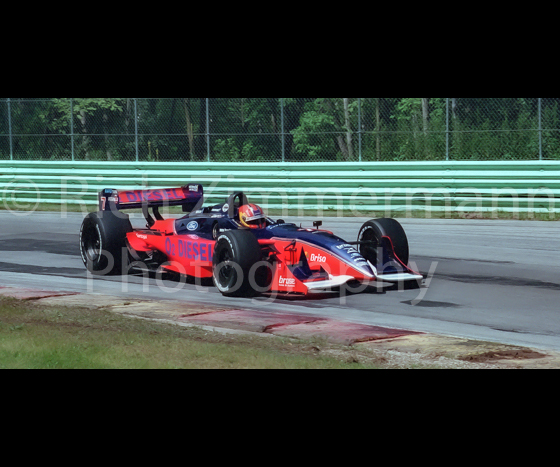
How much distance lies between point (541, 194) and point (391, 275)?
785 centimetres

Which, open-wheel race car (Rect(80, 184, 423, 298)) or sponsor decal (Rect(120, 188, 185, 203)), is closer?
open-wheel race car (Rect(80, 184, 423, 298))

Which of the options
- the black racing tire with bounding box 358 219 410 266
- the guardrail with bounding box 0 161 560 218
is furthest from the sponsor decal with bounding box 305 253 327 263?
the guardrail with bounding box 0 161 560 218

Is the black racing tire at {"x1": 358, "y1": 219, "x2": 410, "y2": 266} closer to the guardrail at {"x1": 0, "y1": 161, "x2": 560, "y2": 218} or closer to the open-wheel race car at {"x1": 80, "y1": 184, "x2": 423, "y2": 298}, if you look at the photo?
the open-wheel race car at {"x1": 80, "y1": 184, "x2": 423, "y2": 298}

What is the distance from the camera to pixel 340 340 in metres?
6.94

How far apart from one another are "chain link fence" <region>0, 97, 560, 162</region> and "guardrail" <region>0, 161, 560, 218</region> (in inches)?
28.1

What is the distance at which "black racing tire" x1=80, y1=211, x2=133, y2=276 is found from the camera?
1059cm

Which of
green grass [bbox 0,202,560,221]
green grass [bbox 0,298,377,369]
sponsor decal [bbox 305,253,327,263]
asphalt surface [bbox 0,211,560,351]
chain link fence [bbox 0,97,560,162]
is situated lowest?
green grass [bbox 0,298,377,369]

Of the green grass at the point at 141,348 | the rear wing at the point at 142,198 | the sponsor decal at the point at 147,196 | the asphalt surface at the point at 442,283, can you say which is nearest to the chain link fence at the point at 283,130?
the asphalt surface at the point at 442,283

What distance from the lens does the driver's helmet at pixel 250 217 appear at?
9383 millimetres

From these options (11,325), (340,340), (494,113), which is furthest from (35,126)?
(340,340)

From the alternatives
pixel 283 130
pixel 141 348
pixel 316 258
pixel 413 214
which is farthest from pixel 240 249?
pixel 283 130

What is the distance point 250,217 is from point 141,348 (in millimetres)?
3157

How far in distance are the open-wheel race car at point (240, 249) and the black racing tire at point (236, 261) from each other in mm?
11

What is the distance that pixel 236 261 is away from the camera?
8633 millimetres
